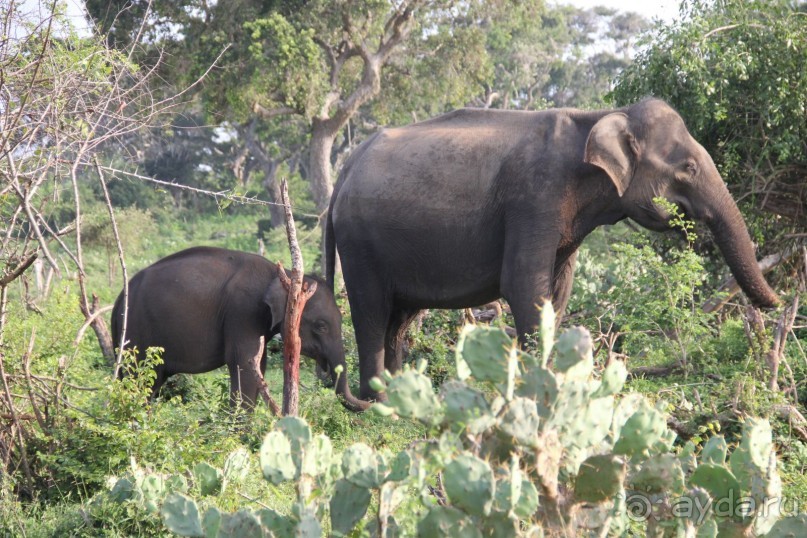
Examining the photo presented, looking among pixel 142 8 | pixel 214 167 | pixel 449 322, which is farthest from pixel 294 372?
pixel 214 167

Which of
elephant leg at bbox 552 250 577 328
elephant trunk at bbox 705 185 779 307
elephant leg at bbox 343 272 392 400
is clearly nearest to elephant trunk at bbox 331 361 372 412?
elephant leg at bbox 343 272 392 400

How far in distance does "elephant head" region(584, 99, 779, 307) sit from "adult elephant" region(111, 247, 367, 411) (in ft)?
8.14

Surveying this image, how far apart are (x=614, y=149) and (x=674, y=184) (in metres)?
0.54

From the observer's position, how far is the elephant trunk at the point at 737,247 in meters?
7.09

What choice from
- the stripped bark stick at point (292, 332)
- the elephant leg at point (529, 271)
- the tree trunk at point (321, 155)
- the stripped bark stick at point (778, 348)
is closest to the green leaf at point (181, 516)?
the stripped bark stick at point (292, 332)

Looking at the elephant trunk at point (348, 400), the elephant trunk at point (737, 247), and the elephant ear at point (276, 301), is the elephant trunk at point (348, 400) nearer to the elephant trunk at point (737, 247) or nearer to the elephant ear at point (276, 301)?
the elephant ear at point (276, 301)

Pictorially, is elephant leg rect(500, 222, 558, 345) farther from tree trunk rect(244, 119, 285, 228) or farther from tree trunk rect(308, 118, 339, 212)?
tree trunk rect(244, 119, 285, 228)

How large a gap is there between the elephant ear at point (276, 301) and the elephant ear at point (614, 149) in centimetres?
254

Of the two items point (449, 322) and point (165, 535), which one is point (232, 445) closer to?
point (165, 535)

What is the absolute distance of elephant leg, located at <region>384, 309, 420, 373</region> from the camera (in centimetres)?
829

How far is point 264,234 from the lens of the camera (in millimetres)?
28344

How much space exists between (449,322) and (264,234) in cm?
1882

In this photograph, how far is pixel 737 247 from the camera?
23.2 feet

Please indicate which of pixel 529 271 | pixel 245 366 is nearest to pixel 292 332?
pixel 529 271
